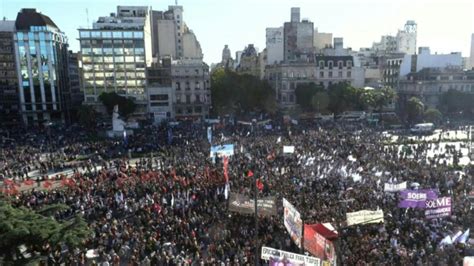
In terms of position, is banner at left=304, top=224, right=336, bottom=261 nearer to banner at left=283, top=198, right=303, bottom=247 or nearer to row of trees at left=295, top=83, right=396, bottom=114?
banner at left=283, top=198, right=303, bottom=247

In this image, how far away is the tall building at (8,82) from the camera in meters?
73.3

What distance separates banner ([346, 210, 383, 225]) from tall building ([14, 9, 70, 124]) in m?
65.3

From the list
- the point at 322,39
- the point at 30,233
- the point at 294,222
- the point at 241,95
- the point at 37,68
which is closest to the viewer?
the point at 30,233

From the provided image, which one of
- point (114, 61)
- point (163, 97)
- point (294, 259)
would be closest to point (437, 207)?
point (294, 259)

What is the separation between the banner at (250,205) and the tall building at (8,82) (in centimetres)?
6714

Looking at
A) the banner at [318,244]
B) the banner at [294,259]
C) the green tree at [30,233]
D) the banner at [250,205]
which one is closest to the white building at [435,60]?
the banner at [250,205]

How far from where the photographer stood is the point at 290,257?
465 inches

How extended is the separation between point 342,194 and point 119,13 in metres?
70.8

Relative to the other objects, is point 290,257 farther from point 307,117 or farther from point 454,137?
point 307,117

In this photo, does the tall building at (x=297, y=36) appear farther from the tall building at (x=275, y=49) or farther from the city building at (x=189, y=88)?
the city building at (x=189, y=88)

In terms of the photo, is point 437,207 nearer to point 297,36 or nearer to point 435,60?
point 435,60

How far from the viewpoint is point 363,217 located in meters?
16.7

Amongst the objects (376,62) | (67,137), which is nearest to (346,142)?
(67,137)

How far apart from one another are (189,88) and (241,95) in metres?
8.59
